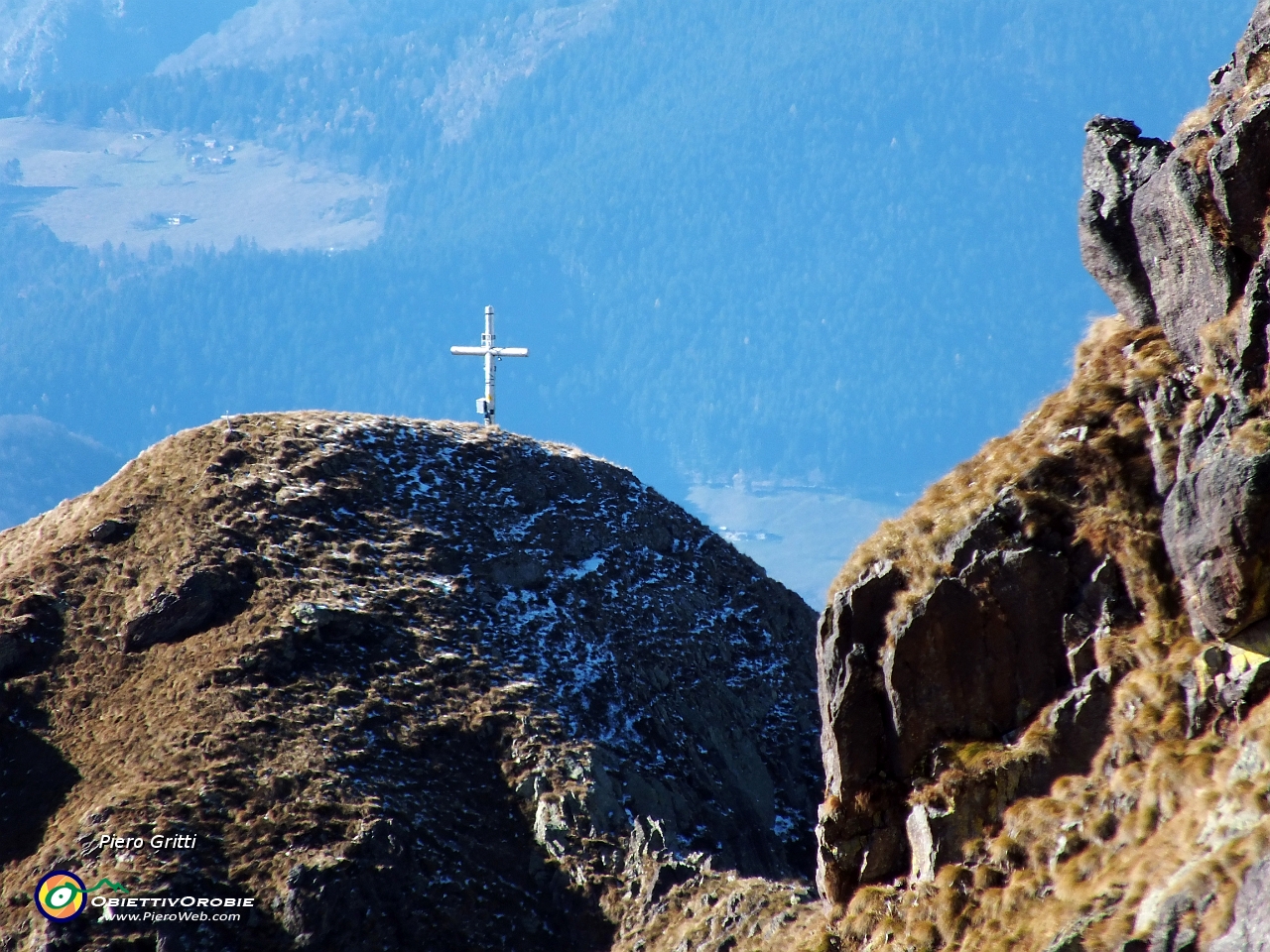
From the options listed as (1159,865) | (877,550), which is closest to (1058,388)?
(877,550)

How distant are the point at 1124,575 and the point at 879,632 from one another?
3542 mm

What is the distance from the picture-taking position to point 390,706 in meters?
33.6

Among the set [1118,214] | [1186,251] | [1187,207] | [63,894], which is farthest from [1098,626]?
[63,894]

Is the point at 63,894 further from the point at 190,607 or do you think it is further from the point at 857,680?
the point at 857,680

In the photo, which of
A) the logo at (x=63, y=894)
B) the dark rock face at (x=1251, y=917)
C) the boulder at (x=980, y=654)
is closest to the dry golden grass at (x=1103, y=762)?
the dark rock face at (x=1251, y=917)

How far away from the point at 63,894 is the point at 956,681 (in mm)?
19932

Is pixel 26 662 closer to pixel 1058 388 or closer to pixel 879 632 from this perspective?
pixel 879 632

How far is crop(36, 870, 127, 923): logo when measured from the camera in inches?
1057

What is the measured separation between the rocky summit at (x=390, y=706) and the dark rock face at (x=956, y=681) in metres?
8.47

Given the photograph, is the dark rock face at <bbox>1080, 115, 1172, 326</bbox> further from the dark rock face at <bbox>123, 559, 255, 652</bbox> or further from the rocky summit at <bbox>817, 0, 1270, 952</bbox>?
the dark rock face at <bbox>123, 559, 255, 652</bbox>

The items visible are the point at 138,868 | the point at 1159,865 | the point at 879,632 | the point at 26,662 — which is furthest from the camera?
the point at 26,662

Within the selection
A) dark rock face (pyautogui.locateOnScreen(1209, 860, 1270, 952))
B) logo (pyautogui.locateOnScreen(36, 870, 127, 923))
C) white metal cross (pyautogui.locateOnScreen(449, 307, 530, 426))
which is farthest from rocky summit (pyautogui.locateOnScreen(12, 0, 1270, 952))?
white metal cross (pyautogui.locateOnScreen(449, 307, 530, 426))

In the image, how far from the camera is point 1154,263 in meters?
18.9

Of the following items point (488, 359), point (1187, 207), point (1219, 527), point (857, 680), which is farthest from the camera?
point (488, 359)
